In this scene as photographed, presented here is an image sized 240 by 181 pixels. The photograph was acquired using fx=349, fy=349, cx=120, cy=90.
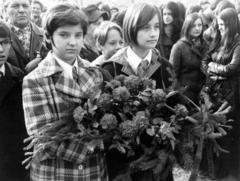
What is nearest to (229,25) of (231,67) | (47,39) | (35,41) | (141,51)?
(231,67)

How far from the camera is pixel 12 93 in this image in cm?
271

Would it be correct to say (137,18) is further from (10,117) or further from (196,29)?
(196,29)

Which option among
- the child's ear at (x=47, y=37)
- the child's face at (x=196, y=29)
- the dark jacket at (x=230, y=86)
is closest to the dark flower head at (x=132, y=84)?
the child's ear at (x=47, y=37)

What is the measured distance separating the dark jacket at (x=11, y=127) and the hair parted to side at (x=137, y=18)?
1.01m

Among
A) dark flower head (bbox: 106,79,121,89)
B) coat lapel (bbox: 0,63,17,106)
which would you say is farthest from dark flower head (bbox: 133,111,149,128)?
coat lapel (bbox: 0,63,17,106)

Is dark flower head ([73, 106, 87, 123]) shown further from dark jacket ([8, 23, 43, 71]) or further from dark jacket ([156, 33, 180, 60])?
dark jacket ([156, 33, 180, 60])

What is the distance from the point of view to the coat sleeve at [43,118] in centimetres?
182

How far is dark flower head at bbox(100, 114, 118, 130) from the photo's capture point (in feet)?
5.55

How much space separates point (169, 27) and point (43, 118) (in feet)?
11.7

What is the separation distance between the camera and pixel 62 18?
6.66 feet

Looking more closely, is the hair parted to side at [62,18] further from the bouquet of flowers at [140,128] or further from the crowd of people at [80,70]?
the bouquet of flowers at [140,128]

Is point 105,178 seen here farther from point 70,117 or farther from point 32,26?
point 32,26

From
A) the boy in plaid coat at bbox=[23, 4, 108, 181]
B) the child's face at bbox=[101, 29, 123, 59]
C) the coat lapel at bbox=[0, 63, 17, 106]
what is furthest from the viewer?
the child's face at bbox=[101, 29, 123, 59]

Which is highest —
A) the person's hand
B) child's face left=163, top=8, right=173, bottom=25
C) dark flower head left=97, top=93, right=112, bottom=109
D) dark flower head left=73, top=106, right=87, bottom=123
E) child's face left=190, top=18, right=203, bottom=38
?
child's face left=163, top=8, right=173, bottom=25
